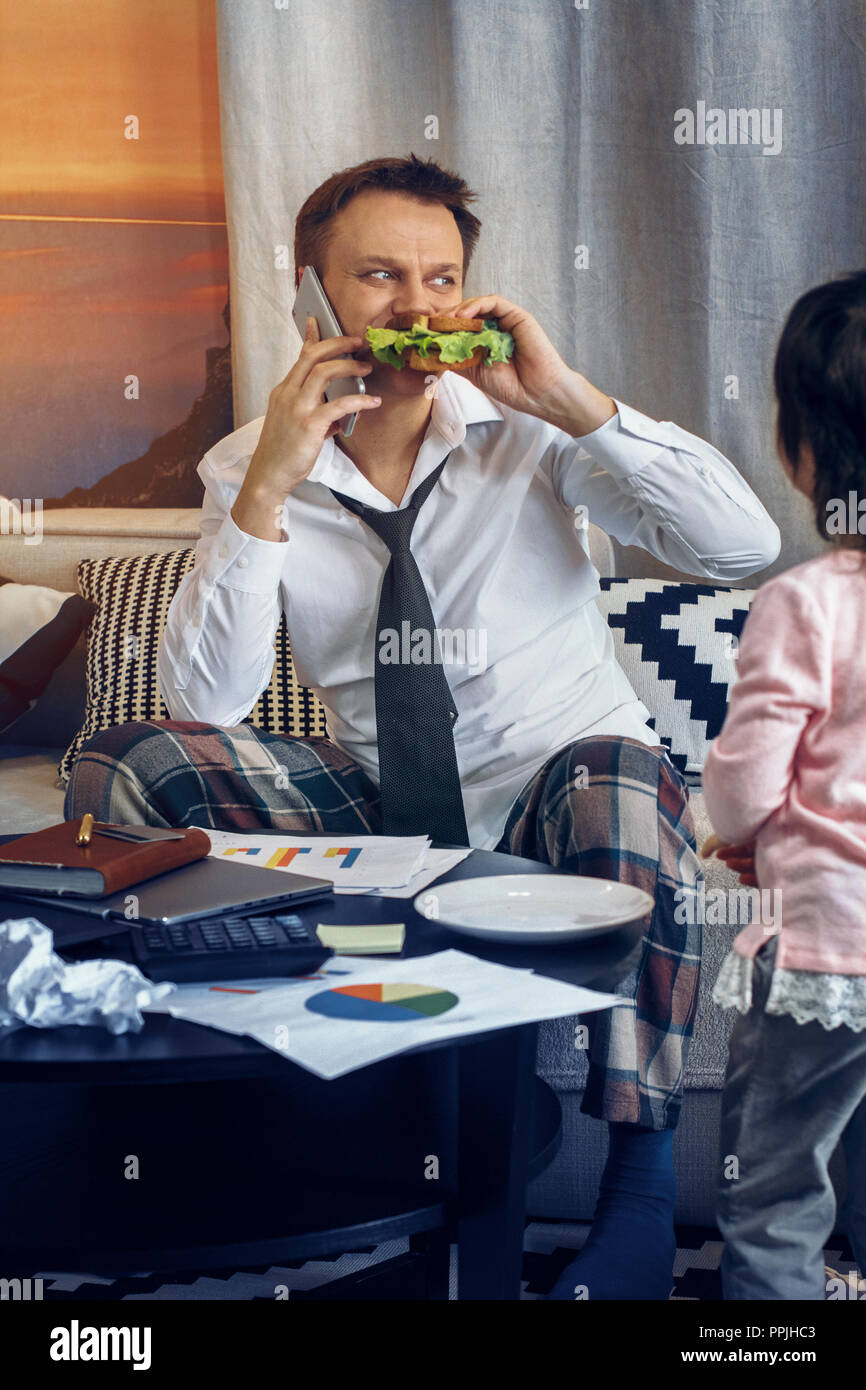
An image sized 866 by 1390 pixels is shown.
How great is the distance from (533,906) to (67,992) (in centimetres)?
37

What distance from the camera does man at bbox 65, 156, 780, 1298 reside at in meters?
1.44

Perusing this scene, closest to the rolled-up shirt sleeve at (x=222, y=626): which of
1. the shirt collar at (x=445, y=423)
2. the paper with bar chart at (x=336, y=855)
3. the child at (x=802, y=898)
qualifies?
the shirt collar at (x=445, y=423)

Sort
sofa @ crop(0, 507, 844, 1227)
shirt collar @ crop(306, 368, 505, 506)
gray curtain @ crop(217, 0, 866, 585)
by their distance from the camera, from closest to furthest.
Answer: sofa @ crop(0, 507, 844, 1227), shirt collar @ crop(306, 368, 505, 506), gray curtain @ crop(217, 0, 866, 585)

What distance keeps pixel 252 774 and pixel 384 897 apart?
0.44 meters

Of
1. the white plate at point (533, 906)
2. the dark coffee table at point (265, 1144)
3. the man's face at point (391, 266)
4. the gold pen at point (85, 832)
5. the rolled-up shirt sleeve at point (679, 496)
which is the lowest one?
the dark coffee table at point (265, 1144)

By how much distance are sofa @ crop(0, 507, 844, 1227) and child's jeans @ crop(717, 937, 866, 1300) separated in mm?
483

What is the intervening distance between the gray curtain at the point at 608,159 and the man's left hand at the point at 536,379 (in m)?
0.86

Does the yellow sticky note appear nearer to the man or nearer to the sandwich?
the man

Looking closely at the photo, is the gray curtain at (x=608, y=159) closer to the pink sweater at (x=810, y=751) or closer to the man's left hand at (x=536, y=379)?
the man's left hand at (x=536, y=379)

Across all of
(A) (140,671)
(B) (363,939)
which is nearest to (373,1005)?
(B) (363,939)

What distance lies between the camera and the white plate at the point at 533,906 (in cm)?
91

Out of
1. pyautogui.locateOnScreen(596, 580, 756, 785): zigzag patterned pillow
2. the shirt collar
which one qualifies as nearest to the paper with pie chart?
the shirt collar

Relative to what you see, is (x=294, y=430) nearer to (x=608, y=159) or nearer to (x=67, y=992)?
(x=67, y=992)

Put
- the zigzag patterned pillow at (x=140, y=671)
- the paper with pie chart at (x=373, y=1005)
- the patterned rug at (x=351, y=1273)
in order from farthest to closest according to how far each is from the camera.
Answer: the zigzag patterned pillow at (x=140, y=671) < the patterned rug at (x=351, y=1273) < the paper with pie chart at (x=373, y=1005)
